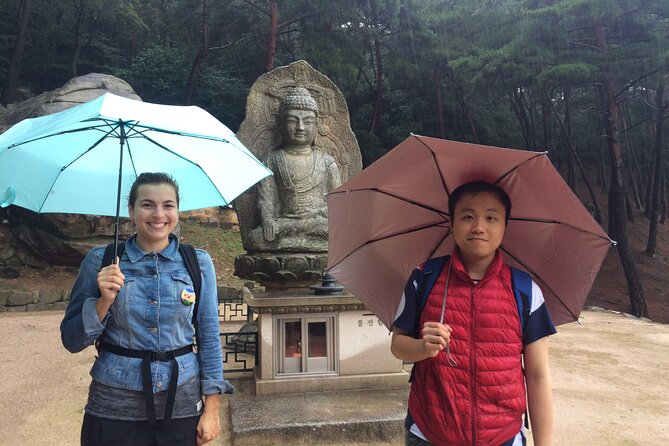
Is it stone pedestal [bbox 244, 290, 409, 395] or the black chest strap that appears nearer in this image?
the black chest strap

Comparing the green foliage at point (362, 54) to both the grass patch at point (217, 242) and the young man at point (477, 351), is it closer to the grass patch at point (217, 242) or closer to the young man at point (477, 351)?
the grass patch at point (217, 242)

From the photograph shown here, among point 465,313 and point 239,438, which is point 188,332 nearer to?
point 465,313

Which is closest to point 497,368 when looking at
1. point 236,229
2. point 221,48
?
point 236,229

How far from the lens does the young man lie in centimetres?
145

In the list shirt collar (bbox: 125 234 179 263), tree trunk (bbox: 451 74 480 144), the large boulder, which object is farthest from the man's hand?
tree trunk (bbox: 451 74 480 144)

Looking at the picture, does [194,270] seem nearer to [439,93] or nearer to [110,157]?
[110,157]

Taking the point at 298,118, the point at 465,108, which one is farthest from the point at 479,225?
the point at 465,108

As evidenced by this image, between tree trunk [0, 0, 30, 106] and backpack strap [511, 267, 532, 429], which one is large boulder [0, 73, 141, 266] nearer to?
tree trunk [0, 0, 30, 106]

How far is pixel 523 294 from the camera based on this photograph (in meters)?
1.53

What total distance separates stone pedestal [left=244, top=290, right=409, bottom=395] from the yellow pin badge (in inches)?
86.0

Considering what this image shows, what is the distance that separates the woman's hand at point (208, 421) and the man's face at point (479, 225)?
992mm

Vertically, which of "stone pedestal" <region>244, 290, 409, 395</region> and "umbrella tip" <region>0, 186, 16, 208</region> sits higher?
"umbrella tip" <region>0, 186, 16, 208</region>

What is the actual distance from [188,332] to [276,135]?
350cm

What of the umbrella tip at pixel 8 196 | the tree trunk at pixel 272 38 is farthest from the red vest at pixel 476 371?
the tree trunk at pixel 272 38
